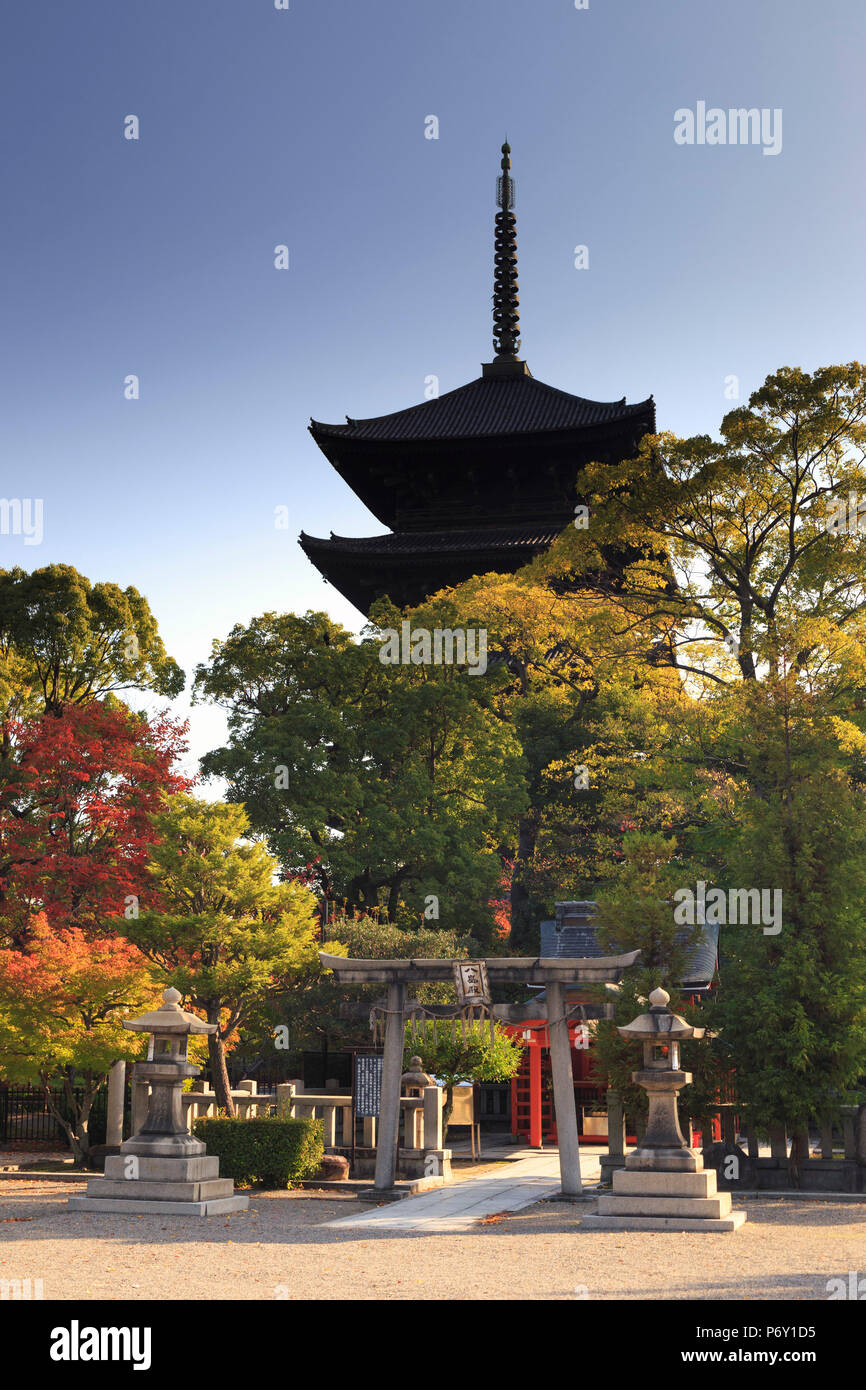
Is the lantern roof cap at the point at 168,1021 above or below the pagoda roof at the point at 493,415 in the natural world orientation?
below

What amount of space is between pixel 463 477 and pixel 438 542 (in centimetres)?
325

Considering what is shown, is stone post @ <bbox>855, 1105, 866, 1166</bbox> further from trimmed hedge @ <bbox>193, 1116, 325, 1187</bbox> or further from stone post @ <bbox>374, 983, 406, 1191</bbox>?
trimmed hedge @ <bbox>193, 1116, 325, 1187</bbox>

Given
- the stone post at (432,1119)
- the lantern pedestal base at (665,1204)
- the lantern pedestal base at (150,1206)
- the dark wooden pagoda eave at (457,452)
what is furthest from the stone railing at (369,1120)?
the dark wooden pagoda eave at (457,452)

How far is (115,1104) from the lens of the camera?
68.6 ft

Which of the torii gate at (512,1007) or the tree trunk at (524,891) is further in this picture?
the tree trunk at (524,891)

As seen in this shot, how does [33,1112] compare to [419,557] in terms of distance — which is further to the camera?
[419,557]

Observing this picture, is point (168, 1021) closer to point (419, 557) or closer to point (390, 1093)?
point (390, 1093)

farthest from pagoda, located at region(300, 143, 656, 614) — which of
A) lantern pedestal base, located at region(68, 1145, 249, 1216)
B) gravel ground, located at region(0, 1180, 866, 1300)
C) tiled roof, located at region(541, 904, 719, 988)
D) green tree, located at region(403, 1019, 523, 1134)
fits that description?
gravel ground, located at region(0, 1180, 866, 1300)

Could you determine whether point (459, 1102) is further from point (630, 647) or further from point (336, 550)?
point (336, 550)

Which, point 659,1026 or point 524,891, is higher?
point 524,891

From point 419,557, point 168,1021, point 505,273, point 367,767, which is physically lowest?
point 168,1021

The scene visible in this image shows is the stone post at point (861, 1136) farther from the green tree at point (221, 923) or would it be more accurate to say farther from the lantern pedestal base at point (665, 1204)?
the green tree at point (221, 923)

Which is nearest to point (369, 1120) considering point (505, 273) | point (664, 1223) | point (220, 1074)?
point (220, 1074)

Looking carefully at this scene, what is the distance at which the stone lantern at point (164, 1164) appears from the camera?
14656 mm
